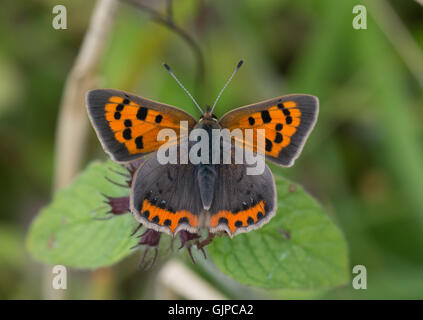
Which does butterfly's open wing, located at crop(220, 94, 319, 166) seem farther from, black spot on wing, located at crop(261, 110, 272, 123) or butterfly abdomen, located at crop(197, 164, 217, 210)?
butterfly abdomen, located at crop(197, 164, 217, 210)

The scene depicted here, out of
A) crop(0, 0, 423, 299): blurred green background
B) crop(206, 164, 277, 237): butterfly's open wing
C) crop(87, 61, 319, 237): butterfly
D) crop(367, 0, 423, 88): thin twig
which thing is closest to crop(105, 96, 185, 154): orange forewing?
crop(87, 61, 319, 237): butterfly

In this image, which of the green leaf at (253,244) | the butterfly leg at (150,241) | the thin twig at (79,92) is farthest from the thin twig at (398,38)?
the butterfly leg at (150,241)

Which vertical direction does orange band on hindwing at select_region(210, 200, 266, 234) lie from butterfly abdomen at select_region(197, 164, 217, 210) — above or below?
below

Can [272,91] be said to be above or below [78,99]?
above

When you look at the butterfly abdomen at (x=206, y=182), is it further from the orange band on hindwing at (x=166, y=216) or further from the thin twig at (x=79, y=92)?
the thin twig at (x=79, y=92)

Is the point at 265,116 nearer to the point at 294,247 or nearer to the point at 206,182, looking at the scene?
the point at 206,182

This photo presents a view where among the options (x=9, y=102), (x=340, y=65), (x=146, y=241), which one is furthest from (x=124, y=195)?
(x=340, y=65)

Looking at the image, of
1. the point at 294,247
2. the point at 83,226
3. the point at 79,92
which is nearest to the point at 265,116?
the point at 294,247
